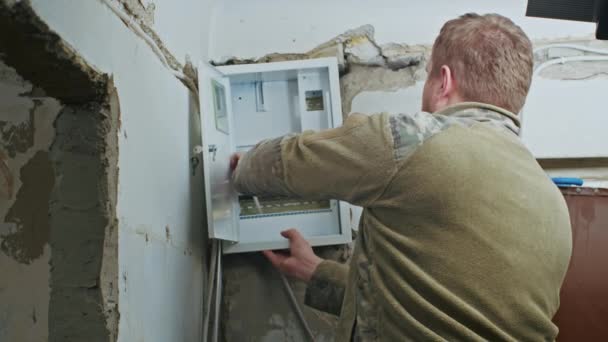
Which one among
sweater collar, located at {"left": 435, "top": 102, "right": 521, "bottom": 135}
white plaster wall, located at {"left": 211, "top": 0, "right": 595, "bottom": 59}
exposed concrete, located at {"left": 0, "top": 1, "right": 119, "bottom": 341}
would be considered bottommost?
exposed concrete, located at {"left": 0, "top": 1, "right": 119, "bottom": 341}

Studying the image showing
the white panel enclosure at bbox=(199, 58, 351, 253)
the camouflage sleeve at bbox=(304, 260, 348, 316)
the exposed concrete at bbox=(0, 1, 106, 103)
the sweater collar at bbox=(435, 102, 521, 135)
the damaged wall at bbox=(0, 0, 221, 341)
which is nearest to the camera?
the exposed concrete at bbox=(0, 1, 106, 103)

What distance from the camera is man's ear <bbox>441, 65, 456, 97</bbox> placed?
104 centimetres

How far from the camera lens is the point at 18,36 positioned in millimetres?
603

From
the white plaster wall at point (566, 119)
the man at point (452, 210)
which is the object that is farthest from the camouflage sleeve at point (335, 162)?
the white plaster wall at point (566, 119)

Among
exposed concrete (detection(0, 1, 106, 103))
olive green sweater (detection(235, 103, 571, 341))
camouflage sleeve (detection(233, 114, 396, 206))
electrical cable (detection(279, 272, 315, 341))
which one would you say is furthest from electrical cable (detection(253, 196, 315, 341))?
exposed concrete (detection(0, 1, 106, 103))

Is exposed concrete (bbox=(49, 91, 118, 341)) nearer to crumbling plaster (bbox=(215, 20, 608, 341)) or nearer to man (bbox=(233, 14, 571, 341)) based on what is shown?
man (bbox=(233, 14, 571, 341))

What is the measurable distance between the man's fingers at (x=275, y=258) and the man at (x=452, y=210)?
35 cm

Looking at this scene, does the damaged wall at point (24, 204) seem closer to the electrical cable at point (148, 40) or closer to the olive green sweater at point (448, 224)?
the electrical cable at point (148, 40)

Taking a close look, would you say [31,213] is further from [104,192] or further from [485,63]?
[485,63]

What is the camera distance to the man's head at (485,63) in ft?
3.31

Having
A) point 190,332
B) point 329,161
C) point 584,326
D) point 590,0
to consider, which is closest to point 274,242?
point 190,332

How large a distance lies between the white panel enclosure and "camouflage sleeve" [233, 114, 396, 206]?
26cm

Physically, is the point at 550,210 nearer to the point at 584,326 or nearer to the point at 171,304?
the point at 584,326

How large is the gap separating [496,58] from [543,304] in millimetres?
448
